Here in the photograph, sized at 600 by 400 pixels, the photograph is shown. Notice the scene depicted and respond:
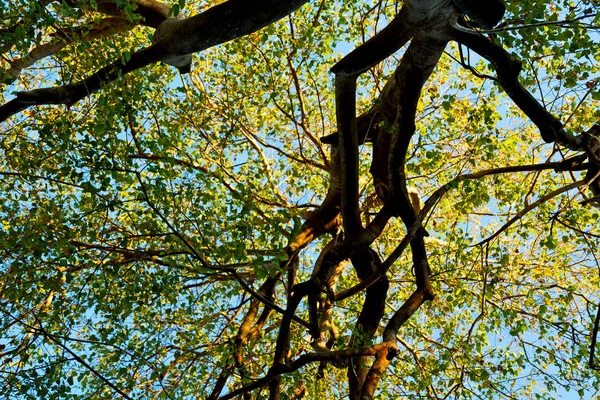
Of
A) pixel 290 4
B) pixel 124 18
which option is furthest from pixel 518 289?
pixel 124 18

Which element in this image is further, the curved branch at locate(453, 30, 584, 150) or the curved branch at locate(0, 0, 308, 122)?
the curved branch at locate(453, 30, 584, 150)

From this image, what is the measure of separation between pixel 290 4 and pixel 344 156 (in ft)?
8.22

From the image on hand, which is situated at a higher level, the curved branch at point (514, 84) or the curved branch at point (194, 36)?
the curved branch at point (514, 84)

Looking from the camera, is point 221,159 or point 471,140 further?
point 221,159

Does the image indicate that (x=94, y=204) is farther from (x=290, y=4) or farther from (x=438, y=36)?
(x=438, y=36)

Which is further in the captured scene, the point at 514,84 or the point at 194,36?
the point at 514,84

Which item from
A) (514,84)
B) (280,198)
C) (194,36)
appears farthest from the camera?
(280,198)

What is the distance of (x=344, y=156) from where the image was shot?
7.24m

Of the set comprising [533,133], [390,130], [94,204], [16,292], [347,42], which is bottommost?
[16,292]

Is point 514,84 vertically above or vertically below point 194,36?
above

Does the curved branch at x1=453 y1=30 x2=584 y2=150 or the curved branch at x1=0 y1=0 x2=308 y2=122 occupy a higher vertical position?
the curved branch at x1=453 y1=30 x2=584 y2=150

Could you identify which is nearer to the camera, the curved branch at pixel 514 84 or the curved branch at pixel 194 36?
the curved branch at pixel 194 36

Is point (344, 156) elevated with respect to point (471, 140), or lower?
lower

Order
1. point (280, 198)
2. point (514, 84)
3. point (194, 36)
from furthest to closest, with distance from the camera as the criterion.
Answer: point (280, 198)
point (514, 84)
point (194, 36)
